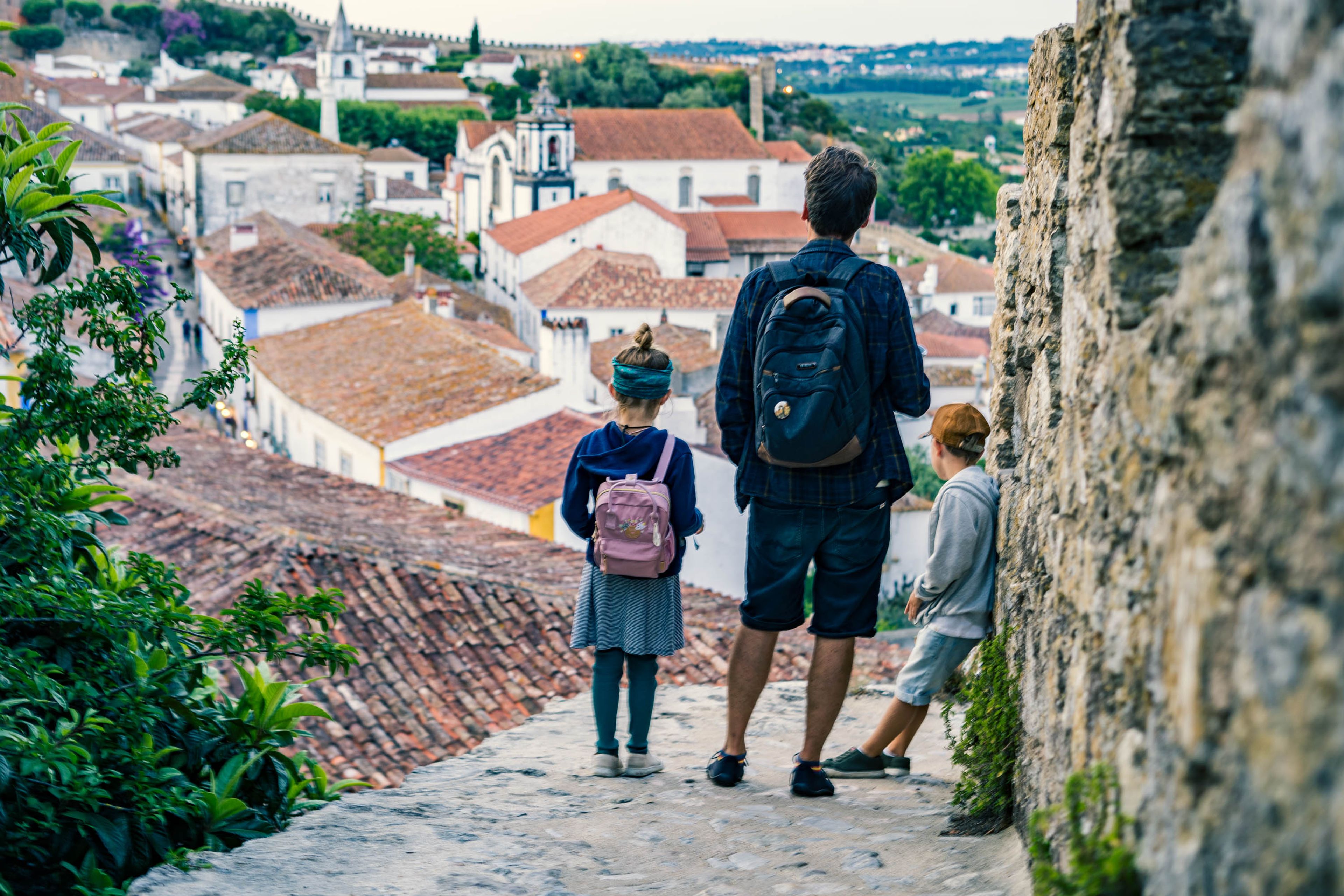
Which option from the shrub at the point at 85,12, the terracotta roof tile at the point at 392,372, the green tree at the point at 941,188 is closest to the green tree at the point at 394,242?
the terracotta roof tile at the point at 392,372

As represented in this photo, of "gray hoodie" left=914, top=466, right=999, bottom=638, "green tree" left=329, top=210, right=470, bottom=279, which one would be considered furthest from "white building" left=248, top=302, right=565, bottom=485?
"green tree" left=329, top=210, right=470, bottom=279

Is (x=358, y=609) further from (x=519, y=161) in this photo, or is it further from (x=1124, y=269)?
(x=519, y=161)

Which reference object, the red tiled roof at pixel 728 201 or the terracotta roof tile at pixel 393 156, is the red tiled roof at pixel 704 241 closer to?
the red tiled roof at pixel 728 201

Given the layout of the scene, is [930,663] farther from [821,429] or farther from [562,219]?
[562,219]

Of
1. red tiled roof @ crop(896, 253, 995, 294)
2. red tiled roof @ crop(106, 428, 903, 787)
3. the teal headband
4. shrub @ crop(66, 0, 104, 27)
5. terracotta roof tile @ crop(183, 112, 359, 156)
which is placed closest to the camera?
the teal headband

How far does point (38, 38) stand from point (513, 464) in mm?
104817

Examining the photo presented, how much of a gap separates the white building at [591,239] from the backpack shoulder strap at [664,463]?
42989mm

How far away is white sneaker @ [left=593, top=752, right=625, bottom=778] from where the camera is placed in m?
4.39

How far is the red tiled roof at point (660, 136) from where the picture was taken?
67938mm

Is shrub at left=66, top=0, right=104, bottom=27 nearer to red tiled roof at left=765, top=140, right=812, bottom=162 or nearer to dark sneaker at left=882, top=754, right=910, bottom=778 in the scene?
red tiled roof at left=765, top=140, right=812, bottom=162

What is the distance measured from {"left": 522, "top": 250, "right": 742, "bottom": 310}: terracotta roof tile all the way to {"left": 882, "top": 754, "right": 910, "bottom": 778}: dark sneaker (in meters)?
35.4

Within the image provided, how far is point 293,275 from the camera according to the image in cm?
3152

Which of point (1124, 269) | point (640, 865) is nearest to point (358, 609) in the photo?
point (640, 865)

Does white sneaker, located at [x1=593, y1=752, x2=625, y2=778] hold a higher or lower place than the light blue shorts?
lower
